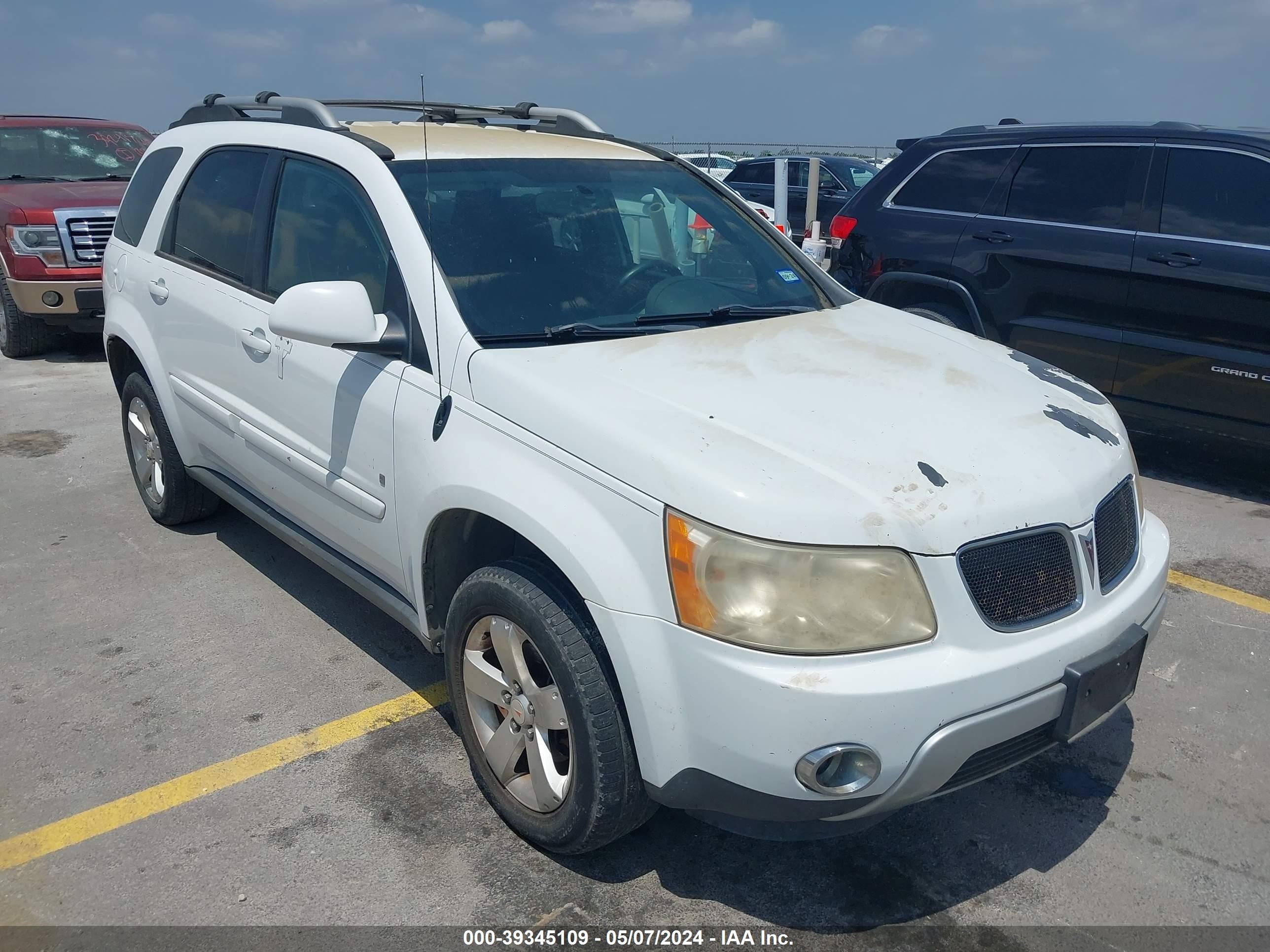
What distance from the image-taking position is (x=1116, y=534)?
8.67 feet

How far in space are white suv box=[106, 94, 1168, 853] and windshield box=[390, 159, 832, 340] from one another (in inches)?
0.5

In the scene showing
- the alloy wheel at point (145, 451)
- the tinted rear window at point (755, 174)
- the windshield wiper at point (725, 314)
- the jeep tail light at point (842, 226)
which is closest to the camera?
the windshield wiper at point (725, 314)

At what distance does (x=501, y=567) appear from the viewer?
2.63 m

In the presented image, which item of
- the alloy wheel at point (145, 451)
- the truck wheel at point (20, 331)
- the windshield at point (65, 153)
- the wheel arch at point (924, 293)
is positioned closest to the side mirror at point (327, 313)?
the alloy wheel at point (145, 451)

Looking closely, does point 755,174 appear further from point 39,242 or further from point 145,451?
point 145,451

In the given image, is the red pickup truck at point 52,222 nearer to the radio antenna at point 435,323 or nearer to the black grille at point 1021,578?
the radio antenna at point 435,323

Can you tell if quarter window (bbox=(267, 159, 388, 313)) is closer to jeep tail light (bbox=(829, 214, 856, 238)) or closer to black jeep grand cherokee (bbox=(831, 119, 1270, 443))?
black jeep grand cherokee (bbox=(831, 119, 1270, 443))

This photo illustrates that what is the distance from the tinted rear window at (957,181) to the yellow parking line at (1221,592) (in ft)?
8.71

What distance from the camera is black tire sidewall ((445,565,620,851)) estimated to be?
94.5 inches

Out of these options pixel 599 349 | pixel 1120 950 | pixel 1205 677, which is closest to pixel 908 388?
pixel 599 349

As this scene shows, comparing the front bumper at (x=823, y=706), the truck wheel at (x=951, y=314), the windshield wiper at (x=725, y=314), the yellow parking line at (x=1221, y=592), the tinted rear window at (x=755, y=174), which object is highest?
the tinted rear window at (x=755, y=174)

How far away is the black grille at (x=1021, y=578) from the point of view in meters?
2.28

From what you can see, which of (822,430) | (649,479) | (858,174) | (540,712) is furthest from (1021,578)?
(858,174)

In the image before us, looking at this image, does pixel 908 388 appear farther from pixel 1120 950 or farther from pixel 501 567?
pixel 1120 950
